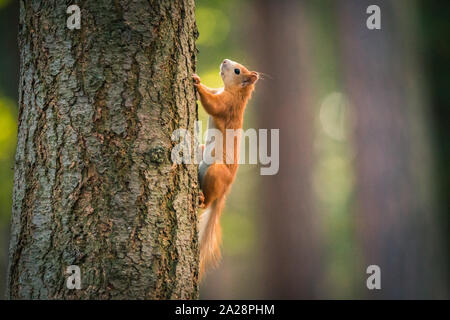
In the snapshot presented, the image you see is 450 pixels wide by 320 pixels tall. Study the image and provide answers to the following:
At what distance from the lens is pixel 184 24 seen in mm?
2426

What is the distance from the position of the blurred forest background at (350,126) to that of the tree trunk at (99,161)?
14.0 ft

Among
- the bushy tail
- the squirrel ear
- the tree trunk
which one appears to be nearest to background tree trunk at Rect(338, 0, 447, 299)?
the squirrel ear

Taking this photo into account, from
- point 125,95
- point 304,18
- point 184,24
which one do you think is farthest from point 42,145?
point 304,18

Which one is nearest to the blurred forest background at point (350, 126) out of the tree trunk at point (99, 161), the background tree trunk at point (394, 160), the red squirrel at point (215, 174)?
the background tree trunk at point (394, 160)

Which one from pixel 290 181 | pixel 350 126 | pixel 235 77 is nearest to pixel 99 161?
pixel 235 77

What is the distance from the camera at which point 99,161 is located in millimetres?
2082

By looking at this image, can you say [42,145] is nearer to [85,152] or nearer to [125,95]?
[85,152]

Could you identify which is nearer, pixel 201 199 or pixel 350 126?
pixel 201 199

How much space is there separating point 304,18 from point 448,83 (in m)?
4.53

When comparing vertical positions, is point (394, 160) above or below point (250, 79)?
below

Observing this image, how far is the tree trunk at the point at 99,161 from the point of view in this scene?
2039 millimetres

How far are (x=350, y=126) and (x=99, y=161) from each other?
577 cm

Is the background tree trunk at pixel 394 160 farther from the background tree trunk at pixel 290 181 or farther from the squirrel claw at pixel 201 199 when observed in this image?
the squirrel claw at pixel 201 199

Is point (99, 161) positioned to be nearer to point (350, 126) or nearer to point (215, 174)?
point (215, 174)
